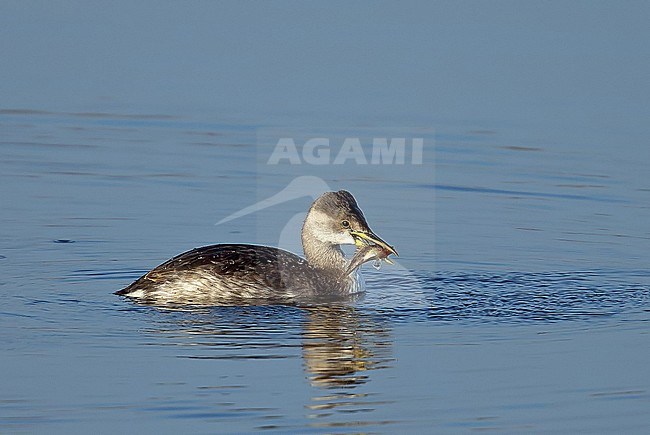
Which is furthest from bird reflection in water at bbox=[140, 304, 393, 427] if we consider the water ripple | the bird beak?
the bird beak

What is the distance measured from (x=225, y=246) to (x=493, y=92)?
26.7 ft

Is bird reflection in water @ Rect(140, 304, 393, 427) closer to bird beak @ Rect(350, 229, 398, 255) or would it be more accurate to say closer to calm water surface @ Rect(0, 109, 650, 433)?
calm water surface @ Rect(0, 109, 650, 433)

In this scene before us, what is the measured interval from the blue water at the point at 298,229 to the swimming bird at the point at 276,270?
242mm

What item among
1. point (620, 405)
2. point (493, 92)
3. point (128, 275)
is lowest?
point (620, 405)

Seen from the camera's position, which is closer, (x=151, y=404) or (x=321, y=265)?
(x=151, y=404)

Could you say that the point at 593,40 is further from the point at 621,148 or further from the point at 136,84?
the point at 136,84

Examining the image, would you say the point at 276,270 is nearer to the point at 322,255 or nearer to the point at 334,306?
the point at 334,306

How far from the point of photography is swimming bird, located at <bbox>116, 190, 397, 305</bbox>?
1141cm

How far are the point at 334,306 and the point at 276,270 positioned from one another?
21.6 inches

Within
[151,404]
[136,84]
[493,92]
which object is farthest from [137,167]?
[151,404]

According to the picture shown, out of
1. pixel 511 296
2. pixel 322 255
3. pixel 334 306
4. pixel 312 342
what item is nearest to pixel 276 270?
pixel 334 306

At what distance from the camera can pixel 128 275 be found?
12.3m

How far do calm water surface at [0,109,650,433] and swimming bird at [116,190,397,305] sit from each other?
0.73ft

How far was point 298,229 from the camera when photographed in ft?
47.2
